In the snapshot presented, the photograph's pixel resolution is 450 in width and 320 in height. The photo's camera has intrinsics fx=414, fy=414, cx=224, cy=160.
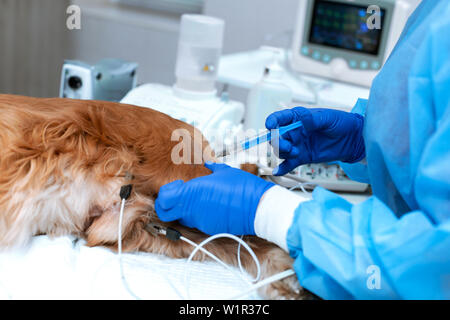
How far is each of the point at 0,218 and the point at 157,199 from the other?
293 mm

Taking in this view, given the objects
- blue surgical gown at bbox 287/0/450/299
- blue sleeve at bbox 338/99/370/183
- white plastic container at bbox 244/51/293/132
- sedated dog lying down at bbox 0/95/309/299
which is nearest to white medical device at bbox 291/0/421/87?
white plastic container at bbox 244/51/293/132

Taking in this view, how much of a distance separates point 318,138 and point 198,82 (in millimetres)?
575

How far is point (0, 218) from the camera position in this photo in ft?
2.56

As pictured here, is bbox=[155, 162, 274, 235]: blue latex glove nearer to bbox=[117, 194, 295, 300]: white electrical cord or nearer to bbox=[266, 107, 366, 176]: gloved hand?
bbox=[117, 194, 295, 300]: white electrical cord

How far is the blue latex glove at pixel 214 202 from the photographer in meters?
0.79

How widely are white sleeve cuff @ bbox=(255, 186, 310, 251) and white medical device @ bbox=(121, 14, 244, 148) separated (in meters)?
0.65

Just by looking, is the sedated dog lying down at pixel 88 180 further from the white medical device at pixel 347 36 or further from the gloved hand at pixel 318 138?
the white medical device at pixel 347 36

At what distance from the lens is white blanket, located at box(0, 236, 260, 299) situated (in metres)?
Answer: 0.66

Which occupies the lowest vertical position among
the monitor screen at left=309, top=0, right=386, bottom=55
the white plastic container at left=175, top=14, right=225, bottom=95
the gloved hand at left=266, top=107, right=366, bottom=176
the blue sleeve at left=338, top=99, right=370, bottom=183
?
the blue sleeve at left=338, top=99, right=370, bottom=183

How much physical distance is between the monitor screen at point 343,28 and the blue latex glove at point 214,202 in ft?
4.72

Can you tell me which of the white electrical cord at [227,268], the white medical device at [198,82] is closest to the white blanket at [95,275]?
the white electrical cord at [227,268]

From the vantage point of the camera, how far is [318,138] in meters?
1.16

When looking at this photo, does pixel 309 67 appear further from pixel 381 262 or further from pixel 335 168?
pixel 381 262
